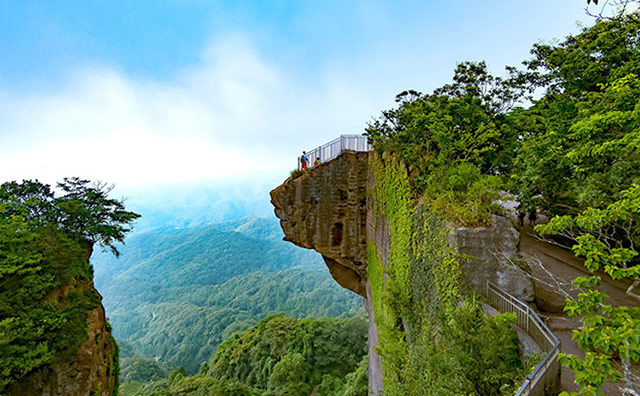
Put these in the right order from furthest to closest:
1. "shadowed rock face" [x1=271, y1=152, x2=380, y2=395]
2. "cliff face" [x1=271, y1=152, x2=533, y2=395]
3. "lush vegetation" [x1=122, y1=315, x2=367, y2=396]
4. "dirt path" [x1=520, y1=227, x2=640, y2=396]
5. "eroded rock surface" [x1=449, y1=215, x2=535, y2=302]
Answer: "lush vegetation" [x1=122, y1=315, x2=367, y2=396], "shadowed rock face" [x1=271, y1=152, x2=380, y2=395], "cliff face" [x1=271, y1=152, x2=533, y2=395], "eroded rock surface" [x1=449, y1=215, x2=535, y2=302], "dirt path" [x1=520, y1=227, x2=640, y2=396]

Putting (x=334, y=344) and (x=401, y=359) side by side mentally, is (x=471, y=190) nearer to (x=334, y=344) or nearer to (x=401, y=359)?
(x=401, y=359)

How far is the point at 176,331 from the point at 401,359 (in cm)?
7833

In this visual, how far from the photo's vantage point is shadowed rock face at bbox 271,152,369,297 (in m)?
15.5

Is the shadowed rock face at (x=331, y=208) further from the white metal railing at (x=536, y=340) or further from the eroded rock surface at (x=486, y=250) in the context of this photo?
the white metal railing at (x=536, y=340)

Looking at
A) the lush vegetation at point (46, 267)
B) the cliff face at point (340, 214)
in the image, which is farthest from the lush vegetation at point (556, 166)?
the lush vegetation at point (46, 267)

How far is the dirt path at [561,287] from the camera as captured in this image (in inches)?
180

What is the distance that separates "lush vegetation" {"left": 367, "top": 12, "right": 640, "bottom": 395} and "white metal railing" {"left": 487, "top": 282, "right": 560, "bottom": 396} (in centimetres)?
47

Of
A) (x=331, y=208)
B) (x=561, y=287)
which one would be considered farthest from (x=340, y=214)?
(x=561, y=287)

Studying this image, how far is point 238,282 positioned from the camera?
9969 centimetres

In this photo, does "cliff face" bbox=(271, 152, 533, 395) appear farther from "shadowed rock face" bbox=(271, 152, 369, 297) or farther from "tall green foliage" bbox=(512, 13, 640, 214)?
"tall green foliage" bbox=(512, 13, 640, 214)

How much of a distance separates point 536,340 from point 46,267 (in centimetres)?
1661

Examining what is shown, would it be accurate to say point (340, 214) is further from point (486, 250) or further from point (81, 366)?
point (81, 366)

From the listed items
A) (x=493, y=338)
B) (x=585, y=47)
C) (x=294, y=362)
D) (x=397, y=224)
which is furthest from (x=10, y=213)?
(x=294, y=362)

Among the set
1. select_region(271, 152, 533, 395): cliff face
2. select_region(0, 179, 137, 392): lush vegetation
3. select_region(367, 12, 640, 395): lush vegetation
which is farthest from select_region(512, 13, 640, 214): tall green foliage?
select_region(0, 179, 137, 392): lush vegetation
